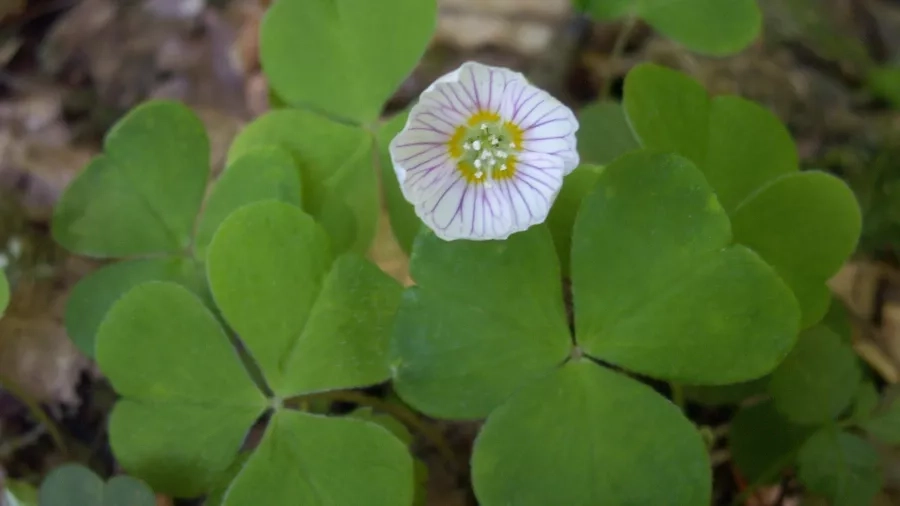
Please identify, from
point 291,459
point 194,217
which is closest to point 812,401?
point 291,459

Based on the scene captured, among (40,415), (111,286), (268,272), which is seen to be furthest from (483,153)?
(40,415)

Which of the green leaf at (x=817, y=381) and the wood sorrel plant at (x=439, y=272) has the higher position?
the wood sorrel plant at (x=439, y=272)

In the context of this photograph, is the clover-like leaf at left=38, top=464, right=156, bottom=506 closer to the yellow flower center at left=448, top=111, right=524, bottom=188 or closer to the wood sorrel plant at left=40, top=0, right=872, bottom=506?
the wood sorrel plant at left=40, top=0, right=872, bottom=506

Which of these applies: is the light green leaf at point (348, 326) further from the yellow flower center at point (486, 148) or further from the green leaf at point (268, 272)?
the yellow flower center at point (486, 148)

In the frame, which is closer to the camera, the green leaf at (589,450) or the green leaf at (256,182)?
the green leaf at (589,450)

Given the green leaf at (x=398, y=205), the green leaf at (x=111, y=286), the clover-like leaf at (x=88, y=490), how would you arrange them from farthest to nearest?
the green leaf at (x=111, y=286) < the green leaf at (x=398, y=205) < the clover-like leaf at (x=88, y=490)

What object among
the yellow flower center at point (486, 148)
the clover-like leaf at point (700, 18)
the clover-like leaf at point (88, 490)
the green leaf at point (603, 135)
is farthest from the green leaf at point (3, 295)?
the clover-like leaf at point (700, 18)

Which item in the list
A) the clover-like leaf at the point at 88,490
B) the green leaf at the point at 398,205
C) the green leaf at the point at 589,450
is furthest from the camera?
the green leaf at the point at 398,205

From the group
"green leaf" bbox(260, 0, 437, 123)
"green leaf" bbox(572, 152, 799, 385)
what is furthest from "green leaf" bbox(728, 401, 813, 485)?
"green leaf" bbox(260, 0, 437, 123)
